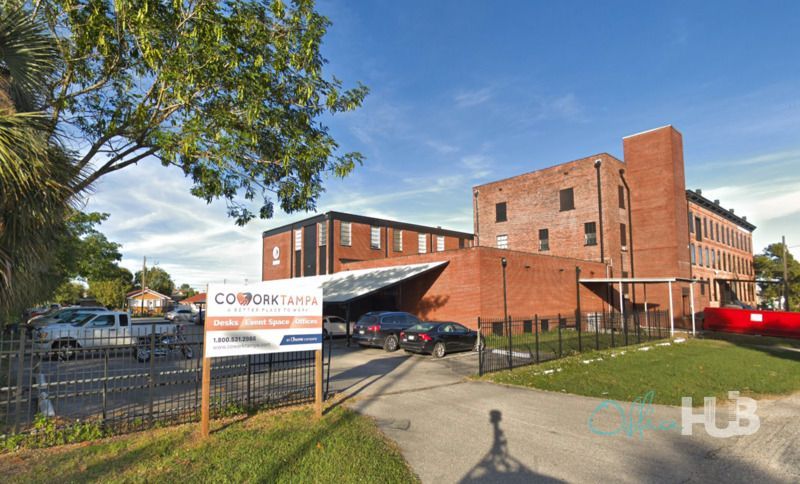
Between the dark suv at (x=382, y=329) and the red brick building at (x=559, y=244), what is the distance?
6058 millimetres

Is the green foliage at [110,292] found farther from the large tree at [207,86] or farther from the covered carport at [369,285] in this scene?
the large tree at [207,86]

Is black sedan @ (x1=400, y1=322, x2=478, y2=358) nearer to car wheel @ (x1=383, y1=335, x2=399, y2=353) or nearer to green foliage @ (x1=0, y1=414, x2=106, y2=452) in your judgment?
car wheel @ (x1=383, y1=335, x2=399, y2=353)

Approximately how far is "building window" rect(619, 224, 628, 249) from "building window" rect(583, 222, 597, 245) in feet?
8.39

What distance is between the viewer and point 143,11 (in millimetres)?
7117

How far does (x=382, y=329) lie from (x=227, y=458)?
13.9 meters

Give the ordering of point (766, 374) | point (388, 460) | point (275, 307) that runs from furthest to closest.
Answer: point (766, 374) → point (275, 307) → point (388, 460)

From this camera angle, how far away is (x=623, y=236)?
36.6 metres

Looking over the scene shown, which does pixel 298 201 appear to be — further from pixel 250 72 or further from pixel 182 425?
pixel 182 425

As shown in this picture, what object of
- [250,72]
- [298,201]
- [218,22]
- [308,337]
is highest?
[218,22]

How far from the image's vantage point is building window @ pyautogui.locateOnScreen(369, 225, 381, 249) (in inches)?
1590

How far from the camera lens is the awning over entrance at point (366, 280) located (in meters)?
25.1

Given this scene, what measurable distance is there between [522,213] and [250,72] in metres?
34.8

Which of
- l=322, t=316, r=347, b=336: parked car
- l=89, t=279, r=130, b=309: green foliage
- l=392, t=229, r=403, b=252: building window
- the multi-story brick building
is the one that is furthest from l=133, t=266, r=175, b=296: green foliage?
l=322, t=316, r=347, b=336: parked car

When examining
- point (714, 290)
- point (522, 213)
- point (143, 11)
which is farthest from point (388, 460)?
point (714, 290)
